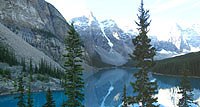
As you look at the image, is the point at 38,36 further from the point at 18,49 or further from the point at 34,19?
the point at 18,49

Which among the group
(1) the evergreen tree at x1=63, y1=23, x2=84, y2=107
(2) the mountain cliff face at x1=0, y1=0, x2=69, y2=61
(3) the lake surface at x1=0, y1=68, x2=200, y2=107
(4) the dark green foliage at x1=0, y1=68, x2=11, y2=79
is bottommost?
(3) the lake surface at x1=0, y1=68, x2=200, y2=107

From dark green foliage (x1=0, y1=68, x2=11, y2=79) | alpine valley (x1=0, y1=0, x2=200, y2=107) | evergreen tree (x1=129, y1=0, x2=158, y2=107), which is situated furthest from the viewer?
alpine valley (x1=0, y1=0, x2=200, y2=107)

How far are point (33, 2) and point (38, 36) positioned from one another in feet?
159

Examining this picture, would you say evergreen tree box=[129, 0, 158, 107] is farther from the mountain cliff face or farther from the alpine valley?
the mountain cliff face

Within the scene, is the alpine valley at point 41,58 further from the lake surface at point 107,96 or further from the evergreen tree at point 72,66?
the evergreen tree at point 72,66

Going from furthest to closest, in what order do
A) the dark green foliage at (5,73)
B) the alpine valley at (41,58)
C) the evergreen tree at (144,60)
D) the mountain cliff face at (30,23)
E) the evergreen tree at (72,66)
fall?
the mountain cliff face at (30,23), the alpine valley at (41,58), the dark green foliage at (5,73), the evergreen tree at (72,66), the evergreen tree at (144,60)

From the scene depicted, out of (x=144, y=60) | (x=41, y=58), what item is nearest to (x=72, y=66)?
(x=144, y=60)

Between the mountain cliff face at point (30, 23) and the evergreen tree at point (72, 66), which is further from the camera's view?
the mountain cliff face at point (30, 23)

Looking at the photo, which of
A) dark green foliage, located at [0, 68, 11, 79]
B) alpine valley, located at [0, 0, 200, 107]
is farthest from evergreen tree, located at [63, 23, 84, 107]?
dark green foliage, located at [0, 68, 11, 79]

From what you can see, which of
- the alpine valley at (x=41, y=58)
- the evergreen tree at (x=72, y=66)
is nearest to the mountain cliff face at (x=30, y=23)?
the alpine valley at (x=41, y=58)

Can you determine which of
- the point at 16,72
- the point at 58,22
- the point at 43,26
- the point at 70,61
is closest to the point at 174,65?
the point at 16,72

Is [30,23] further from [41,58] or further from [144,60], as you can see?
[144,60]

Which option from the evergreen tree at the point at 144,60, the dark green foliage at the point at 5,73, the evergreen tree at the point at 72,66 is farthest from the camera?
the dark green foliage at the point at 5,73

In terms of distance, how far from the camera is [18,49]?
83.8 metres
